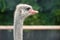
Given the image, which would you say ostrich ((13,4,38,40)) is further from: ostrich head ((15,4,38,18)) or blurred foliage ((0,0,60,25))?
blurred foliage ((0,0,60,25))

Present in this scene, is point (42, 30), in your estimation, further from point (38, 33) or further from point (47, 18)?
point (47, 18)

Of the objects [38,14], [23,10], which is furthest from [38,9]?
[23,10]

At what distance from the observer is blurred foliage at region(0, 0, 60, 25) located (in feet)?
13.5

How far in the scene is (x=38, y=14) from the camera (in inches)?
166

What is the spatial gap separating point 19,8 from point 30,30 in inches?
53.5

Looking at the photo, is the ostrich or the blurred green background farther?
the blurred green background

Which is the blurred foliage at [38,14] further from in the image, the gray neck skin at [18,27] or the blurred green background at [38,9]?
the gray neck skin at [18,27]

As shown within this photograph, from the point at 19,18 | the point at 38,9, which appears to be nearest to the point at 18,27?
the point at 19,18

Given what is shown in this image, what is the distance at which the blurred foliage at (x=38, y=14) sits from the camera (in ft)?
13.5

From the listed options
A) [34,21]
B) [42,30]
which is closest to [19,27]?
[42,30]

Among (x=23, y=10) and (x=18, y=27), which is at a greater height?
(x=23, y=10)

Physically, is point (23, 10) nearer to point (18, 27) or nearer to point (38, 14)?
point (18, 27)

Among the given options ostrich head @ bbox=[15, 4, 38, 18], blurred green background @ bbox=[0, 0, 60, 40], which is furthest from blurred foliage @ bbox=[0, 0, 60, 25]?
ostrich head @ bbox=[15, 4, 38, 18]

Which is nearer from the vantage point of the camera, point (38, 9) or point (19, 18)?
point (19, 18)
